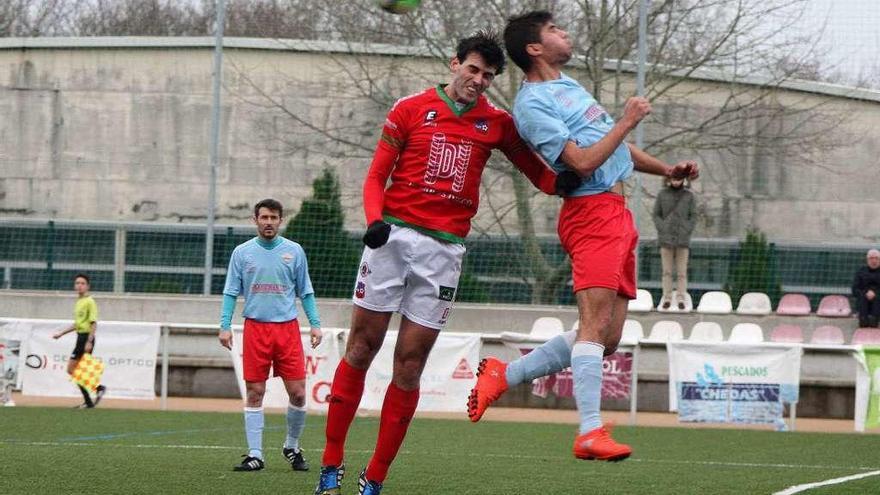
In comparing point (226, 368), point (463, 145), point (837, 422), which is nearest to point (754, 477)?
point (463, 145)

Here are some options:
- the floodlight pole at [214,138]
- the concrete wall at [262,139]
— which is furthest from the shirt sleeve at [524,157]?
the floodlight pole at [214,138]

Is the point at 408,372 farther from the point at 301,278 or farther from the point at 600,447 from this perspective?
the point at 301,278

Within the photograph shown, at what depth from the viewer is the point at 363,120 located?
24438 mm

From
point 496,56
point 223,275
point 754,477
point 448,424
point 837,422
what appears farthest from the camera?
point 223,275

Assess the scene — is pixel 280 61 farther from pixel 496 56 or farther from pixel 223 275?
pixel 496 56

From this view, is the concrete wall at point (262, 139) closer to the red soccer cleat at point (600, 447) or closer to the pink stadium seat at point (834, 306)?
the pink stadium seat at point (834, 306)

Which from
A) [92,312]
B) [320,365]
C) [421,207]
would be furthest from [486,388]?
[92,312]

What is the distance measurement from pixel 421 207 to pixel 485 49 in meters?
0.82

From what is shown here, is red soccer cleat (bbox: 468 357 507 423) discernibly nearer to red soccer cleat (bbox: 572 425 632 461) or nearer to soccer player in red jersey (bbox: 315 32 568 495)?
soccer player in red jersey (bbox: 315 32 568 495)

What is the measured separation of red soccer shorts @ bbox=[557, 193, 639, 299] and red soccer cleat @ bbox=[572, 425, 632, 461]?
2.35ft

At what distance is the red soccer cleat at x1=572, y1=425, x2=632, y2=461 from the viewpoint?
22.5 feet

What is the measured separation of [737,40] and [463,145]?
17332mm

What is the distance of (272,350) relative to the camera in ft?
37.2

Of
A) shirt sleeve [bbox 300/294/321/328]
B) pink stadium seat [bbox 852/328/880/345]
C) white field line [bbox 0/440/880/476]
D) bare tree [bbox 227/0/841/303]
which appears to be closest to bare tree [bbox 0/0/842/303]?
bare tree [bbox 227/0/841/303]
